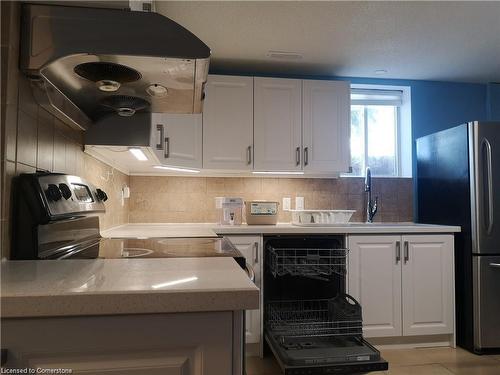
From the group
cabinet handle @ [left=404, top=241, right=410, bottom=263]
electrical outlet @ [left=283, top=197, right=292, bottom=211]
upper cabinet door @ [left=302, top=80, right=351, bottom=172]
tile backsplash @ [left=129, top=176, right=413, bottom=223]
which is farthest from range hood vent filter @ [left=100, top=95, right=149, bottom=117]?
cabinet handle @ [left=404, top=241, right=410, bottom=263]

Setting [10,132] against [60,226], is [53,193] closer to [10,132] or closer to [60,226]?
[60,226]

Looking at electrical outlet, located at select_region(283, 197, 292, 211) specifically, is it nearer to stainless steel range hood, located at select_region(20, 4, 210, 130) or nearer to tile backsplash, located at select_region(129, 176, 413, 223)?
tile backsplash, located at select_region(129, 176, 413, 223)

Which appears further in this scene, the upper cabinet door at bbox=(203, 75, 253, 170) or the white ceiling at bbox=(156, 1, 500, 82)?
the upper cabinet door at bbox=(203, 75, 253, 170)

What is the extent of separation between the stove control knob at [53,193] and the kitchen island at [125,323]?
0.33 meters

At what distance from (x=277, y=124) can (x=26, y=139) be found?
83.3 inches

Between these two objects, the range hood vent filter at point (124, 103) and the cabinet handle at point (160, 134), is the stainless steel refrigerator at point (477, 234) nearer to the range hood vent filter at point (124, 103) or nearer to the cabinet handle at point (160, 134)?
the cabinet handle at point (160, 134)

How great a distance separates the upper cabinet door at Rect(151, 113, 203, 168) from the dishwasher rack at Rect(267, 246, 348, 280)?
2.99ft

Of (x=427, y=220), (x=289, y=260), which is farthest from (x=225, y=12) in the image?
(x=427, y=220)

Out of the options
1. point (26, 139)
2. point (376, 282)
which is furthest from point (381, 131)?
point (26, 139)

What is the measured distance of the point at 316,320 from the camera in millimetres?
2479

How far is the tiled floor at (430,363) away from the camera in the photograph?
223 centimetres

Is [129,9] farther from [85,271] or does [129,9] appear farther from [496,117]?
[496,117]

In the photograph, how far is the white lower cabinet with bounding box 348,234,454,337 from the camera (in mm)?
2539

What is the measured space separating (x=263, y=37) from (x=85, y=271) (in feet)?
7.16
